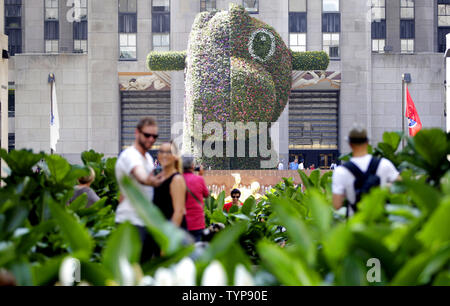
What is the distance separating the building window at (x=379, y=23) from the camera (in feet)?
144

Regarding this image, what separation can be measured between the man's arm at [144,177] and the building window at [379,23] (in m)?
42.0

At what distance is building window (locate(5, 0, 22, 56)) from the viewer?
45.6m

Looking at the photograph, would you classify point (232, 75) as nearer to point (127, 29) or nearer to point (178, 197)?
point (178, 197)

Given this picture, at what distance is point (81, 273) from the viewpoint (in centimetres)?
185

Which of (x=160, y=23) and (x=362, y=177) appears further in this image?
(x=160, y=23)

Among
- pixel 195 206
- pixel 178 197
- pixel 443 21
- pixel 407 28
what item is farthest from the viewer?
pixel 443 21

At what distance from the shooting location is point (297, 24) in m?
40.9

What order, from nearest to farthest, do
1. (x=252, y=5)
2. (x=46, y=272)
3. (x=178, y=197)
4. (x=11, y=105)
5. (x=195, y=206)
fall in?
(x=46, y=272) → (x=178, y=197) → (x=195, y=206) → (x=252, y=5) → (x=11, y=105)

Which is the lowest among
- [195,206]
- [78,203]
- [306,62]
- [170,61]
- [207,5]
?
[195,206]

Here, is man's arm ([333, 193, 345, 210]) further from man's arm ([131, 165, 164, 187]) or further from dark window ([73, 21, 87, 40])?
dark window ([73, 21, 87, 40])

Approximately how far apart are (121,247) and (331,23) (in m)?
40.1

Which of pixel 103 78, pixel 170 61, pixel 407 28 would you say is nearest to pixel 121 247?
pixel 170 61

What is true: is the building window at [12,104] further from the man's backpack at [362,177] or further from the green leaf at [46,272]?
the green leaf at [46,272]

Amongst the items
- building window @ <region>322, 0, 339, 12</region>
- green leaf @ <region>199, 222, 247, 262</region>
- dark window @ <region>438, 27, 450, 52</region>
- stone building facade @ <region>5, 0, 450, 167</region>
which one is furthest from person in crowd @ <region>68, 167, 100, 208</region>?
dark window @ <region>438, 27, 450, 52</region>
